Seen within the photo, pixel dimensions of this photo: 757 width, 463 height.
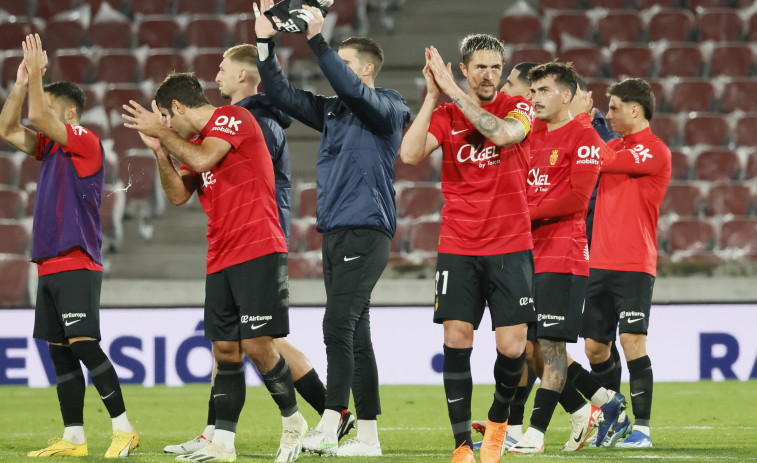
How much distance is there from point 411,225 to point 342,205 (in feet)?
18.7

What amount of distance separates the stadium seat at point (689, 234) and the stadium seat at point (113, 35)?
7090 millimetres

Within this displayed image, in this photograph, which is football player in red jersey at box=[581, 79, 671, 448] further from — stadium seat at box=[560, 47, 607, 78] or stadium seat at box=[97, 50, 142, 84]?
stadium seat at box=[97, 50, 142, 84]

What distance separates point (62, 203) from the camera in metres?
5.73

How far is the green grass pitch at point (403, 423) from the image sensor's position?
18.3 ft

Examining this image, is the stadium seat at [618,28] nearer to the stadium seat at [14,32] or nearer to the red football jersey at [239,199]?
the stadium seat at [14,32]

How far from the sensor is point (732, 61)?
1305 centimetres

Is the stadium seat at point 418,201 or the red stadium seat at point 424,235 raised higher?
the stadium seat at point 418,201

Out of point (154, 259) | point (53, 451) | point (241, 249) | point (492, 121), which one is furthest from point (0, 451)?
point (154, 259)

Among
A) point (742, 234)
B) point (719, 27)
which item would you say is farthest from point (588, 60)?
point (742, 234)

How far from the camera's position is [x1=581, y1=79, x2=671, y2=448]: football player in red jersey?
6305mm

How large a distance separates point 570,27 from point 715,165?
2.61 metres

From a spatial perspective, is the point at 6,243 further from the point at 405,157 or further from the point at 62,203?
the point at 405,157

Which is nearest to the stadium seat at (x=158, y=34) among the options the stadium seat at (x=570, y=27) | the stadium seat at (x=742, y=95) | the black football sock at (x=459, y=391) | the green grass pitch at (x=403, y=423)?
the stadium seat at (x=570, y=27)

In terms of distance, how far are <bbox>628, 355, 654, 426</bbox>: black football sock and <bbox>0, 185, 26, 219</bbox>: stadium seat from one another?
750 centimetres
